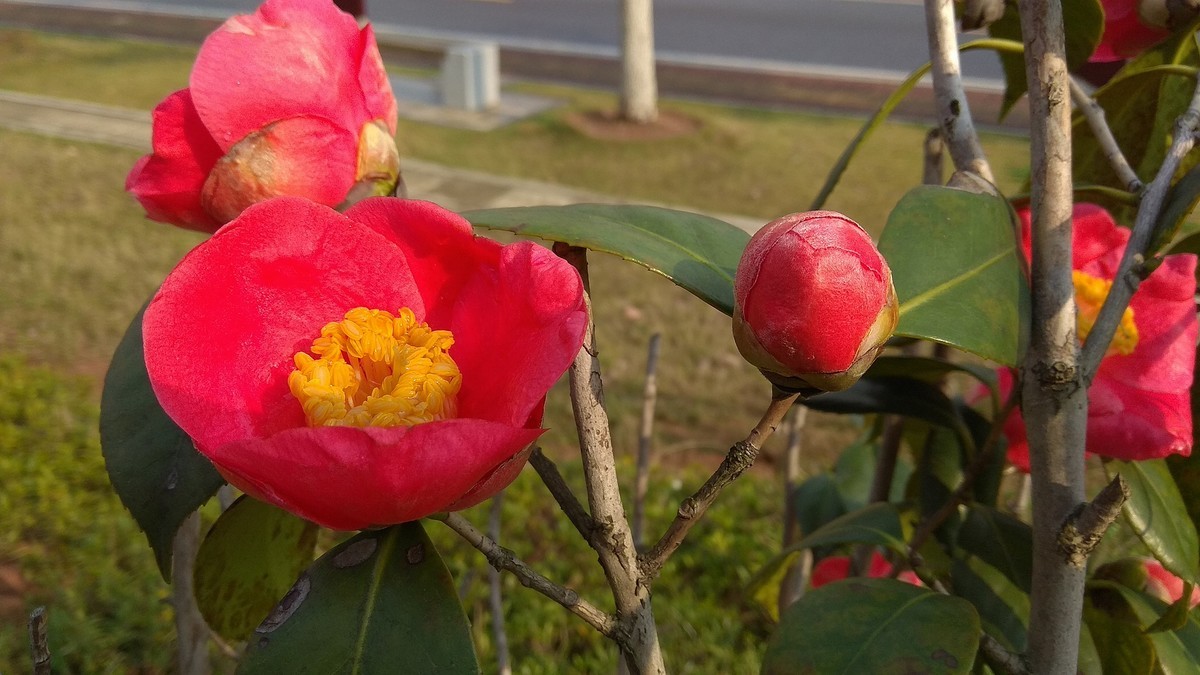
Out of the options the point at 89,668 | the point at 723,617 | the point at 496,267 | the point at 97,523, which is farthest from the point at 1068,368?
the point at 97,523

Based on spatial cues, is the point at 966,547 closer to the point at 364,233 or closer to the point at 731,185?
the point at 364,233

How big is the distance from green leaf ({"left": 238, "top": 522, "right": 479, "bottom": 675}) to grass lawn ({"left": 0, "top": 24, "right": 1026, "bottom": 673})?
116cm

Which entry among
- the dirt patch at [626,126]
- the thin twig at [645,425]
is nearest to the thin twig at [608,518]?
the thin twig at [645,425]

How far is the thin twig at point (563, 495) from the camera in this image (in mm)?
583

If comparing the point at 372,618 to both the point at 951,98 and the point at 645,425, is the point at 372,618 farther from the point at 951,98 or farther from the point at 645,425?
the point at 645,425

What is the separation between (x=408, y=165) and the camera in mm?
5520

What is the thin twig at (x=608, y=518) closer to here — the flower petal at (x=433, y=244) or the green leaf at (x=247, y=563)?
the flower petal at (x=433, y=244)

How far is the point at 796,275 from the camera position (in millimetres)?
502

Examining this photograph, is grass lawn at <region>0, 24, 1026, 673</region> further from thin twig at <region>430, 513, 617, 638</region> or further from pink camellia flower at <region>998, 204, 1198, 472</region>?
thin twig at <region>430, 513, 617, 638</region>

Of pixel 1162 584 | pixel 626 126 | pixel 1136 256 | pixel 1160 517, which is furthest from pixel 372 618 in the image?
pixel 626 126

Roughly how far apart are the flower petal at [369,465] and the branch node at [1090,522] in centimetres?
34

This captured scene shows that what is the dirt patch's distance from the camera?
6.53 m

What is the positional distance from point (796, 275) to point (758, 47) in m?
9.62

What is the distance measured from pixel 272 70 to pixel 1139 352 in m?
0.74
